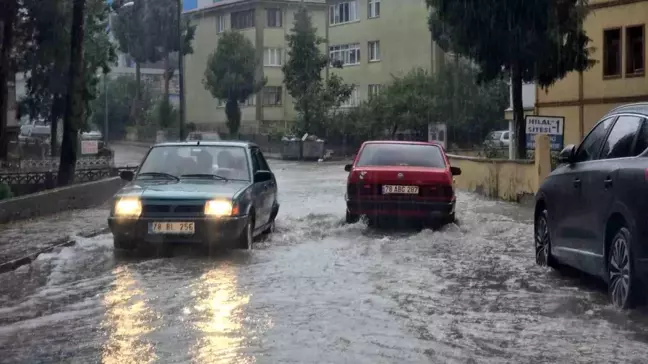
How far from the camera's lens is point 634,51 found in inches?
1173

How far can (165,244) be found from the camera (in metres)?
12.1

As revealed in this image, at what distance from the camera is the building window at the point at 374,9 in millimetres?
59688

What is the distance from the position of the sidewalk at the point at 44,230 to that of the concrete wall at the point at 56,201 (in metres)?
0.20

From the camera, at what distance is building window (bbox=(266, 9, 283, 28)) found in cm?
7019

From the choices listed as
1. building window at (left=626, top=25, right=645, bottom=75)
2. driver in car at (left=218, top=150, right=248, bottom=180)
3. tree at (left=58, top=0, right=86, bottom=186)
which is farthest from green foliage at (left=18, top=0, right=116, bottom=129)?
building window at (left=626, top=25, right=645, bottom=75)

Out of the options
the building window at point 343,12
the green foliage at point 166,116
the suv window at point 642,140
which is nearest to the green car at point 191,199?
the suv window at point 642,140

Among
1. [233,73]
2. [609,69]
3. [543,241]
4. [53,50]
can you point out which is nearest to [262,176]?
[543,241]

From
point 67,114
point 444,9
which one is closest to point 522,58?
point 444,9

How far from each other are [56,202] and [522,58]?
12776mm

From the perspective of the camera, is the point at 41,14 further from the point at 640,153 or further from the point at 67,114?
the point at 640,153

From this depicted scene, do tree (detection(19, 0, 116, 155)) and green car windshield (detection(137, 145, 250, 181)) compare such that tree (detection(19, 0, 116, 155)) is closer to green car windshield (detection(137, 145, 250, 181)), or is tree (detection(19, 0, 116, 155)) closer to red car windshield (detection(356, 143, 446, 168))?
red car windshield (detection(356, 143, 446, 168))

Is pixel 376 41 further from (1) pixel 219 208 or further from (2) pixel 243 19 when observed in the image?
(1) pixel 219 208

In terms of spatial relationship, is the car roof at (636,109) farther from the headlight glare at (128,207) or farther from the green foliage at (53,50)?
the green foliage at (53,50)

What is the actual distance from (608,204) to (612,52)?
77.7 feet
